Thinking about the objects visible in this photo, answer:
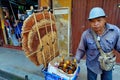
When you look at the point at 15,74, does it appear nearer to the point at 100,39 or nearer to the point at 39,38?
the point at 39,38

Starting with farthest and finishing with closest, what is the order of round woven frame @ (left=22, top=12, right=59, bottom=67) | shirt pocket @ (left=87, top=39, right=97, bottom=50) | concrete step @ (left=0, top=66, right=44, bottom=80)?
concrete step @ (left=0, top=66, right=44, bottom=80), round woven frame @ (left=22, top=12, right=59, bottom=67), shirt pocket @ (left=87, top=39, right=97, bottom=50)

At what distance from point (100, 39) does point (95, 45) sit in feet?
0.38

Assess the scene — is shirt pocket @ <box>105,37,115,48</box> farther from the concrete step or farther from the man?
the concrete step

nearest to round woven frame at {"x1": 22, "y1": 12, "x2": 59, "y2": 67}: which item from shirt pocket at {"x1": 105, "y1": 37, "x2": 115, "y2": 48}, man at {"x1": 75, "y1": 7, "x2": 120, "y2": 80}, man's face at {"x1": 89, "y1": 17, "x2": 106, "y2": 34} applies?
man at {"x1": 75, "y1": 7, "x2": 120, "y2": 80}

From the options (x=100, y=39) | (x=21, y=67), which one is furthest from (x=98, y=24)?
(x=21, y=67)

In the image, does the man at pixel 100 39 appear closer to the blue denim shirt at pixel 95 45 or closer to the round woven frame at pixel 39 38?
the blue denim shirt at pixel 95 45

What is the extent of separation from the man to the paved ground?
5.03 feet

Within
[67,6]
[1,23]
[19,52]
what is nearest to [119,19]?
[67,6]

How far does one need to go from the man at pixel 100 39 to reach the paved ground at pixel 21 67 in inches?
60.3

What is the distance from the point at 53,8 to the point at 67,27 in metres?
0.68

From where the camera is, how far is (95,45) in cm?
279

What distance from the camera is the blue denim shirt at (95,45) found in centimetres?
273

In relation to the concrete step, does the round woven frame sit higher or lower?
higher

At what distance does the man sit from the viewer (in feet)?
8.70
